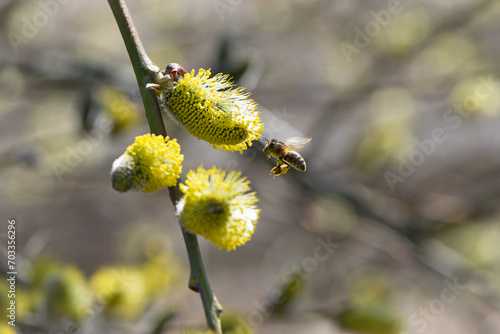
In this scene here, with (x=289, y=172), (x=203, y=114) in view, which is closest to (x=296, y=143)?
(x=203, y=114)

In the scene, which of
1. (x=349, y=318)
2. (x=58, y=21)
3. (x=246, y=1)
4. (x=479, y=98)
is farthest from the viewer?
(x=58, y=21)

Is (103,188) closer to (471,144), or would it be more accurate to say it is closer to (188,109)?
(188,109)

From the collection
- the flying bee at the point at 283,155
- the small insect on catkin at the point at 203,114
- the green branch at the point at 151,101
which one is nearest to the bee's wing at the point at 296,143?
the flying bee at the point at 283,155

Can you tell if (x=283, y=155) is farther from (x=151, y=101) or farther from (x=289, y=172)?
(x=289, y=172)

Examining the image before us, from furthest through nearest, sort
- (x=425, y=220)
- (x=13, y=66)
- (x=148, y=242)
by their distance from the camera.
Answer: (x=425, y=220), (x=148, y=242), (x=13, y=66)

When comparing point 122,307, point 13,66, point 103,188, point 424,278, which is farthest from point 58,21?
point 424,278

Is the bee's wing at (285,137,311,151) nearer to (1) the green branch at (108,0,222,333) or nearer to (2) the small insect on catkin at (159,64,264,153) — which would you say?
(2) the small insect on catkin at (159,64,264,153)
